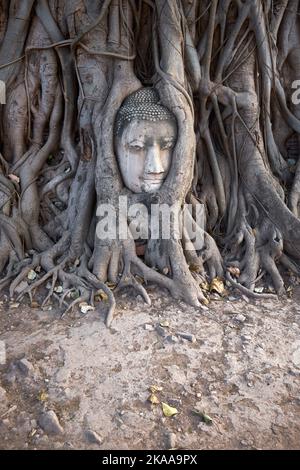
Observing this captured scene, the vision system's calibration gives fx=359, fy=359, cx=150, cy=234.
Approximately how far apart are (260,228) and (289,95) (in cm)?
158

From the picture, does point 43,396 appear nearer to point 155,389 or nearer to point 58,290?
point 155,389

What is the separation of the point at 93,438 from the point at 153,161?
1944 millimetres

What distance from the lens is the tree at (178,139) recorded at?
2.90 meters

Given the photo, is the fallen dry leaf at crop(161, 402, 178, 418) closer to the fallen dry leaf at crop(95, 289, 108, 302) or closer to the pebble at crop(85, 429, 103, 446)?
the pebble at crop(85, 429, 103, 446)

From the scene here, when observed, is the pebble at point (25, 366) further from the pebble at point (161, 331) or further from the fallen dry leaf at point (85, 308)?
the pebble at point (161, 331)

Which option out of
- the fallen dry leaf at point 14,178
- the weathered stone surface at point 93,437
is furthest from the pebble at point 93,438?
the fallen dry leaf at point 14,178

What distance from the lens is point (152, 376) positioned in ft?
→ 6.59


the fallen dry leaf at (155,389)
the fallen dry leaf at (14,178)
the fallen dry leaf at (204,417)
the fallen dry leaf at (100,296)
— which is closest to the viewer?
the fallen dry leaf at (204,417)

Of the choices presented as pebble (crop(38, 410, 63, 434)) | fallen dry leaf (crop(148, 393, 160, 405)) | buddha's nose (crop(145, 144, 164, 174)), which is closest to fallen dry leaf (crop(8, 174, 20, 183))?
buddha's nose (crop(145, 144, 164, 174))

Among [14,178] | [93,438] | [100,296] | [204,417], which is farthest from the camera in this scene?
[14,178]

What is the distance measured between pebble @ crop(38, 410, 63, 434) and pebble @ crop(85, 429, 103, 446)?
13 cm

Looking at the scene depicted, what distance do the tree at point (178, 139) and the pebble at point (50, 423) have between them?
1.09m

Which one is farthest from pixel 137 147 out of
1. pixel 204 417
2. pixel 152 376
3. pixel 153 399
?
pixel 204 417

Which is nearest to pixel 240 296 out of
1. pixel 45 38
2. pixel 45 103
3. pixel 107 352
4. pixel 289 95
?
pixel 107 352
